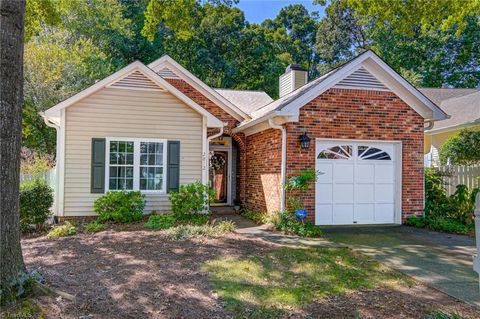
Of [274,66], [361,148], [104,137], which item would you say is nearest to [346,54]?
[274,66]

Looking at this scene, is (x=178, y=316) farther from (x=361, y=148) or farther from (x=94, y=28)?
(x=94, y=28)

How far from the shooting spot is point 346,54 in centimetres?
3688

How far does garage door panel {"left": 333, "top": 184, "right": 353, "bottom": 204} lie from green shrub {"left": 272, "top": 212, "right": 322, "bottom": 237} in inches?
42.8

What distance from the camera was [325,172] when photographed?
10.3m

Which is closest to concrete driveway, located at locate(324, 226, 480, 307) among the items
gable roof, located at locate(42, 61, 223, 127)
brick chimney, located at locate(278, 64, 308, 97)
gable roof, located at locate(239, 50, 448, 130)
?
gable roof, located at locate(239, 50, 448, 130)

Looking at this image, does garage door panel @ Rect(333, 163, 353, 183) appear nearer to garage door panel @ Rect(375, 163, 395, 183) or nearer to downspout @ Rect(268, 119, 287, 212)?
garage door panel @ Rect(375, 163, 395, 183)

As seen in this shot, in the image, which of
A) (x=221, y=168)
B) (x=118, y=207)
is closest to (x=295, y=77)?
(x=221, y=168)

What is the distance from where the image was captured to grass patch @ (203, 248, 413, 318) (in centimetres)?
468

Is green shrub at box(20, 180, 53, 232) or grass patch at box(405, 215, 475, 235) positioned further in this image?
grass patch at box(405, 215, 475, 235)

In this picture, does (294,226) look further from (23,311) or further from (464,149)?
(464,149)

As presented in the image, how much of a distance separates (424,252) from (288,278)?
335cm

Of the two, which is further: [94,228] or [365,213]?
[365,213]

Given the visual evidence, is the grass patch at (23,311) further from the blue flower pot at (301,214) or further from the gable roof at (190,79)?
the gable roof at (190,79)

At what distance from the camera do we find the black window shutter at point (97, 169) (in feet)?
34.2
